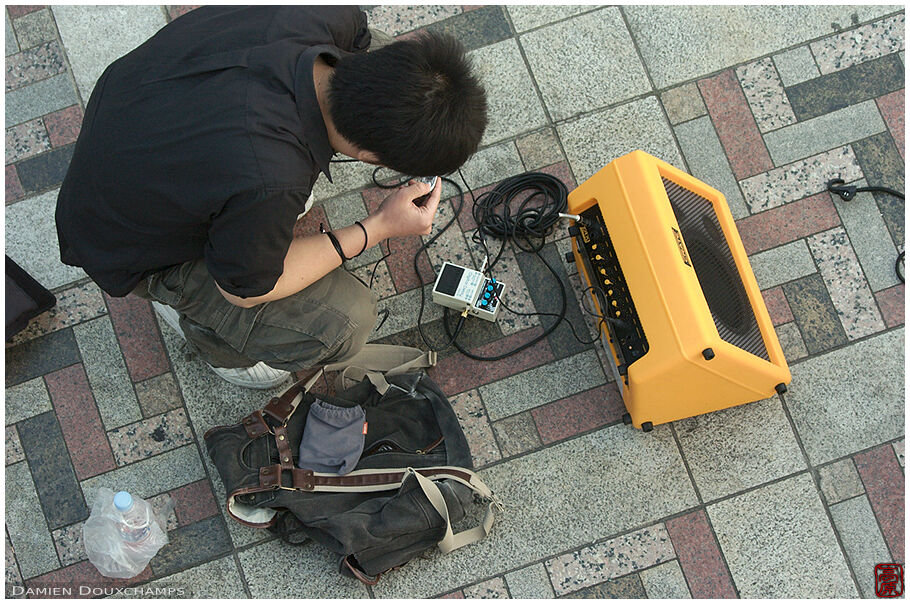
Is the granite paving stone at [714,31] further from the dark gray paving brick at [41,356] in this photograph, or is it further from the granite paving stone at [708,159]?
Answer: the dark gray paving brick at [41,356]

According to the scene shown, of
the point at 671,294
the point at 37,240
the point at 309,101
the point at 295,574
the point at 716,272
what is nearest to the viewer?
the point at 309,101

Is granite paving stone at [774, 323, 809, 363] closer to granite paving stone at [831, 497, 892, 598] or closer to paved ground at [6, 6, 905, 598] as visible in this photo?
paved ground at [6, 6, 905, 598]

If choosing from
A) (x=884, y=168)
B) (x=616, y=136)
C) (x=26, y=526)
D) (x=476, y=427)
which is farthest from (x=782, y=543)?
(x=26, y=526)

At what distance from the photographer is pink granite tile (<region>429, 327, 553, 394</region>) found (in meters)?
2.65

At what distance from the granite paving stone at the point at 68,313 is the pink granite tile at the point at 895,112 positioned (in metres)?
3.13

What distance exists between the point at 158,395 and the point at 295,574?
832 mm

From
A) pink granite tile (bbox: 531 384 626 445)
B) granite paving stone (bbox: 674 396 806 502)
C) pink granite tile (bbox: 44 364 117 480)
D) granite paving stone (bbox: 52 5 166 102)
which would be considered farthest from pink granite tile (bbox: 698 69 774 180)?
pink granite tile (bbox: 44 364 117 480)

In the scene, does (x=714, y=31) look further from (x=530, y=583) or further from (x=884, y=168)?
(x=530, y=583)

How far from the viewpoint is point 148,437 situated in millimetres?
2645

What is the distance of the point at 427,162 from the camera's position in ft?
5.37

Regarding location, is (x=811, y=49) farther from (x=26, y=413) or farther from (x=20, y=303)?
(x=26, y=413)

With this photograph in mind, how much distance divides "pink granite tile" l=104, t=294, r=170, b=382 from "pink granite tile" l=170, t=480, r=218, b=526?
1.46ft

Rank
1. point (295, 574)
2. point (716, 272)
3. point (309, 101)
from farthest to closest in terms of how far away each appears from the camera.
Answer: point (295, 574), point (716, 272), point (309, 101)

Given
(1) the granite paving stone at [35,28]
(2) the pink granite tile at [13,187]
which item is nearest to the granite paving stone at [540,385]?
(2) the pink granite tile at [13,187]
